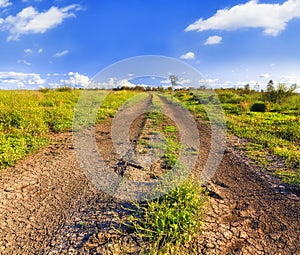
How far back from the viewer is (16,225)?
299 centimetres

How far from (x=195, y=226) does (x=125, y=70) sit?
12.8ft

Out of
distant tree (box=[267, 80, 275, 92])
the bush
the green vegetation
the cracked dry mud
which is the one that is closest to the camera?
the cracked dry mud

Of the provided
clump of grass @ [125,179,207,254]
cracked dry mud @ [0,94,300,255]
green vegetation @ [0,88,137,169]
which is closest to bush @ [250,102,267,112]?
cracked dry mud @ [0,94,300,255]

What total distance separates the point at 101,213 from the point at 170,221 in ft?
3.00

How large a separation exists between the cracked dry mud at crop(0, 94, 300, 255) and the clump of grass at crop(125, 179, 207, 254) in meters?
0.12

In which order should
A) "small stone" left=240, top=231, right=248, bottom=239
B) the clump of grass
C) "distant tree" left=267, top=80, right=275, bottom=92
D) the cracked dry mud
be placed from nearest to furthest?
the clump of grass
the cracked dry mud
"small stone" left=240, top=231, right=248, bottom=239
"distant tree" left=267, top=80, right=275, bottom=92

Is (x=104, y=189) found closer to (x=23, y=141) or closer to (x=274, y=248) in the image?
(x=274, y=248)

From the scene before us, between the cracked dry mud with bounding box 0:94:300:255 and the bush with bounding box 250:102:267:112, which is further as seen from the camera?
the bush with bounding box 250:102:267:112

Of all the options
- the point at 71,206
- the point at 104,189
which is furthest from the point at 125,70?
the point at 71,206

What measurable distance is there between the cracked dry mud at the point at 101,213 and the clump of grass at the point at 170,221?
123 mm

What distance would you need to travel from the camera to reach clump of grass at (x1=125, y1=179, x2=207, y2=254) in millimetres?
2311

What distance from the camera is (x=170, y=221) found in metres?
2.48

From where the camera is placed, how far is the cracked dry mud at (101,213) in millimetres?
2521

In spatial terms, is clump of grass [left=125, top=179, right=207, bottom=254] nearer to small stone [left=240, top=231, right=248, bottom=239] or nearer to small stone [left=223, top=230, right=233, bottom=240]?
small stone [left=223, top=230, right=233, bottom=240]
